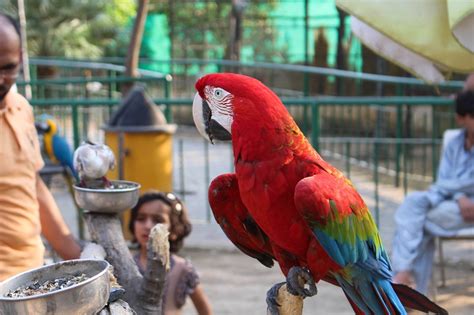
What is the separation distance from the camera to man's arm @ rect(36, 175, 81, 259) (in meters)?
2.37

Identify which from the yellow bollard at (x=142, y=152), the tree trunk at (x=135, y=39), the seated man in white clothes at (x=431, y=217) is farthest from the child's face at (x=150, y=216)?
the tree trunk at (x=135, y=39)

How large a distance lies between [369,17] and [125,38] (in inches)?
683

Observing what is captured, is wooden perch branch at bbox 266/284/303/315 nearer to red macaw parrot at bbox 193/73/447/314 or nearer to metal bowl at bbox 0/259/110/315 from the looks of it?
red macaw parrot at bbox 193/73/447/314

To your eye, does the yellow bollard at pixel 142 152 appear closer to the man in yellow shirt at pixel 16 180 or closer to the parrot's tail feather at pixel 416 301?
the man in yellow shirt at pixel 16 180

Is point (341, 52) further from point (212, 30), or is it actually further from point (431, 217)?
point (431, 217)

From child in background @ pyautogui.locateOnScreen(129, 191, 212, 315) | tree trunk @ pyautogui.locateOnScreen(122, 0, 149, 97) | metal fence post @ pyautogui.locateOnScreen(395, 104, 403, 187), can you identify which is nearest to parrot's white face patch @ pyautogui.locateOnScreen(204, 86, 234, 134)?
child in background @ pyautogui.locateOnScreen(129, 191, 212, 315)

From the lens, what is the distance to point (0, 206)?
2.22 m

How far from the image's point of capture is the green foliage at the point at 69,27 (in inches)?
709

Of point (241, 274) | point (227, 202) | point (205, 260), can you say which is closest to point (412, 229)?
point (241, 274)

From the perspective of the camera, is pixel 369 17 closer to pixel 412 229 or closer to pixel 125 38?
pixel 412 229

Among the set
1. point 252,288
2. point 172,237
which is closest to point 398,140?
point 252,288

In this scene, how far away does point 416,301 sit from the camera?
1813 mm

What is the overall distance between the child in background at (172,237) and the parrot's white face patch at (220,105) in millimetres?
1442

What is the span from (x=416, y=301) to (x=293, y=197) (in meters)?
0.44
